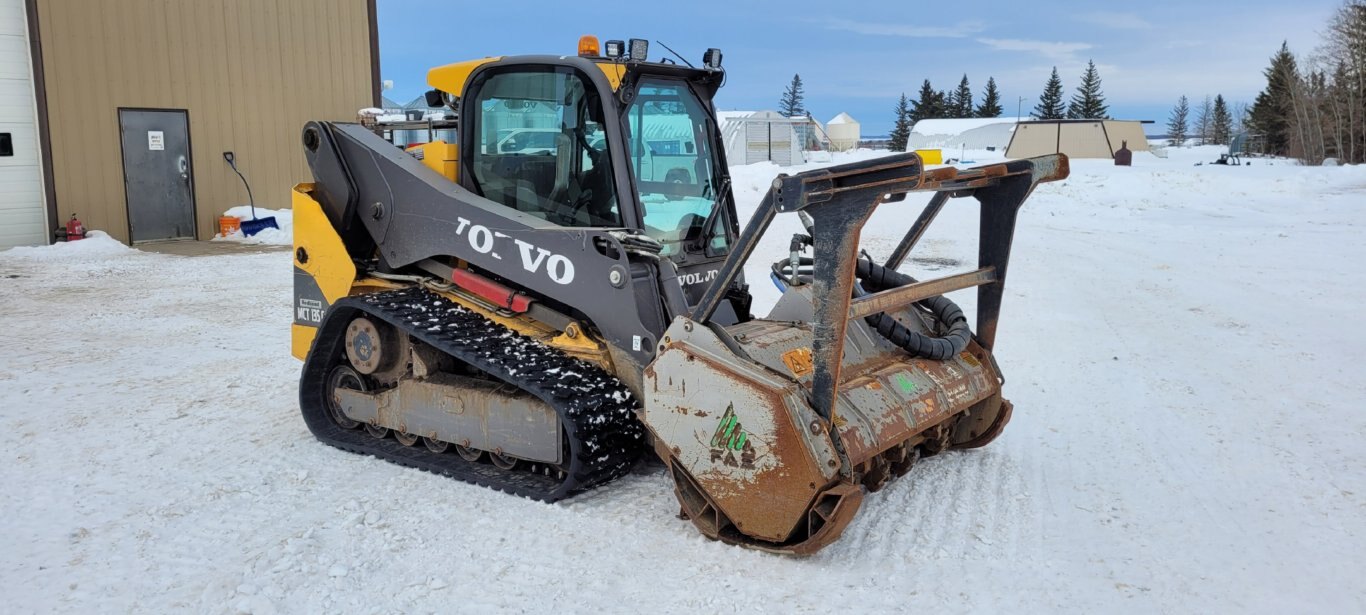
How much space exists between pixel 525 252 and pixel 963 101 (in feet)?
290

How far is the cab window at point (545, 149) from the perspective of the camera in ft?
15.6

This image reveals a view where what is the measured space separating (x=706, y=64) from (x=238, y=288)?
7613 millimetres

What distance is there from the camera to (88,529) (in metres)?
4.08

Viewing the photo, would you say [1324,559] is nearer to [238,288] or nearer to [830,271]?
[830,271]

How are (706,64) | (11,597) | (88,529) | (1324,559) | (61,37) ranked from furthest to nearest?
1. (61,37)
2. (706,64)
3. (88,529)
4. (1324,559)
5. (11,597)

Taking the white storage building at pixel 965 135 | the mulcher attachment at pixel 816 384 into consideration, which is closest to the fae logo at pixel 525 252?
the mulcher attachment at pixel 816 384

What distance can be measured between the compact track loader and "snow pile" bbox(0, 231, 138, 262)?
9482mm

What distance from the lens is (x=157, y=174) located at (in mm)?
14891

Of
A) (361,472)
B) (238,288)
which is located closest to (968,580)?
(361,472)

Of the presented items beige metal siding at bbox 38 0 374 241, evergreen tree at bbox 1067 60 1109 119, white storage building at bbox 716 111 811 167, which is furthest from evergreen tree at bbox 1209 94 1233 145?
beige metal siding at bbox 38 0 374 241

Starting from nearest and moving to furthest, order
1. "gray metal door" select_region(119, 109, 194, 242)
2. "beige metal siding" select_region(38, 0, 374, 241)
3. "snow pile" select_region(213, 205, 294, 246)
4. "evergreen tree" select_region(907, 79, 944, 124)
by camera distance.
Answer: "beige metal siding" select_region(38, 0, 374, 241), "gray metal door" select_region(119, 109, 194, 242), "snow pile" select_region(213, 205, 294, 246), "evergreen tree" select_region(907, 79, 944, 124)

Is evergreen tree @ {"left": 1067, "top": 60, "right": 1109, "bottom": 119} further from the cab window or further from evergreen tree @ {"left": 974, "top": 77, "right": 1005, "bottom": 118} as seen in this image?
the cab window

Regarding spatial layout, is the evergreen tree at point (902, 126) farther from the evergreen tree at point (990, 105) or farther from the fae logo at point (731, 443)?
the fae logo at point (731, 443)

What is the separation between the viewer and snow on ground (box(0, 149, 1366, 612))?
350cm
